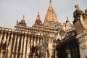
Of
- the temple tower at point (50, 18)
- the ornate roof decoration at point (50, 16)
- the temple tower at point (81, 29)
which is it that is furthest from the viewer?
the ornate roof decoration at point (50, 16)

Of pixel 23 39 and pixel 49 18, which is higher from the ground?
pixel 49 18

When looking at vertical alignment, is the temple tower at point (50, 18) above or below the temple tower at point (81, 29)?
above

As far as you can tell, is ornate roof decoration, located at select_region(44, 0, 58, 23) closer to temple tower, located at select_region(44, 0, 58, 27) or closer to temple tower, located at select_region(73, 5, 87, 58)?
temple tower, located at select_region(44, 0, 58, 27)

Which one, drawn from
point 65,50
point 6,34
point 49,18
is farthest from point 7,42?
point 49,18

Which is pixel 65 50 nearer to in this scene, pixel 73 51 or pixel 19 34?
pixel 73 51

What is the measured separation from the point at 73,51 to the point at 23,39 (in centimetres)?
2057

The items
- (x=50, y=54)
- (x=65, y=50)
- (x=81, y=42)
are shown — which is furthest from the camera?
(x=50, y=54)

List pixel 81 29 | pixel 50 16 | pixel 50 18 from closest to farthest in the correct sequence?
1. pixel 81 29
2. pixel 50 18
3. pixel 50 16

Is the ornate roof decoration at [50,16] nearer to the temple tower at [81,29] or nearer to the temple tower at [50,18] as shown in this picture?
the temple tower at [50,18]

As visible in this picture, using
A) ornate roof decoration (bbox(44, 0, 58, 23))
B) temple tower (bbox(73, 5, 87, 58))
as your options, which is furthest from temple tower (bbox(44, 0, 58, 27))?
temple tower (bbox(73, 5, 87, 58))

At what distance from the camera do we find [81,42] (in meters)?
10.4

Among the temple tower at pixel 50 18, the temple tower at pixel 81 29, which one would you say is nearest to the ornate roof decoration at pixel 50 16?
the temple tower at pixel 50 18

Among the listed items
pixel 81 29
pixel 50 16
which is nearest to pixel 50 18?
pixel 50 16

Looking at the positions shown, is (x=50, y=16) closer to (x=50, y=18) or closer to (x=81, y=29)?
(x=50, y=18)
